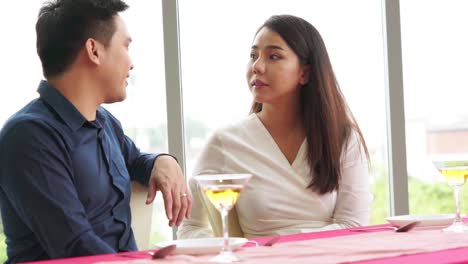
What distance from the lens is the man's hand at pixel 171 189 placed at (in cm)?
215

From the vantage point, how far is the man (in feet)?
6.43

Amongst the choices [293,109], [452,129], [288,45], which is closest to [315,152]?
[293,109]

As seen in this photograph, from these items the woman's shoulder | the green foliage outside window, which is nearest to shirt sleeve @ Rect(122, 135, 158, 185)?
the woman's shoulder

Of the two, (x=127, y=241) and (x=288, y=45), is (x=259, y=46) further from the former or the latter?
(x=127, y=241)

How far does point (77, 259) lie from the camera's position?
1710 mm

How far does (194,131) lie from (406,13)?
1.30 meters

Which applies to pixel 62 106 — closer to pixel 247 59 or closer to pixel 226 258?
pixel 226 258

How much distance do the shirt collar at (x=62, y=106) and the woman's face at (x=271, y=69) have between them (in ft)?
2.62

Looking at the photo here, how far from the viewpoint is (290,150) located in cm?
282

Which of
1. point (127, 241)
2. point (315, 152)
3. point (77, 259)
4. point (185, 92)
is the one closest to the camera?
point (77, 259)

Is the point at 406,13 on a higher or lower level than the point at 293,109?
higher

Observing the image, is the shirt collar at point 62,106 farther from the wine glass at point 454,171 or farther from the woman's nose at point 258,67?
the wine glass at point 454,171

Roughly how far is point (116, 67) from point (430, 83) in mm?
2373

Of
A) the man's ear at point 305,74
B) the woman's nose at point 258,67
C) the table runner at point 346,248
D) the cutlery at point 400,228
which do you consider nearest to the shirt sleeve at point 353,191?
the man's ear at point 305,74
